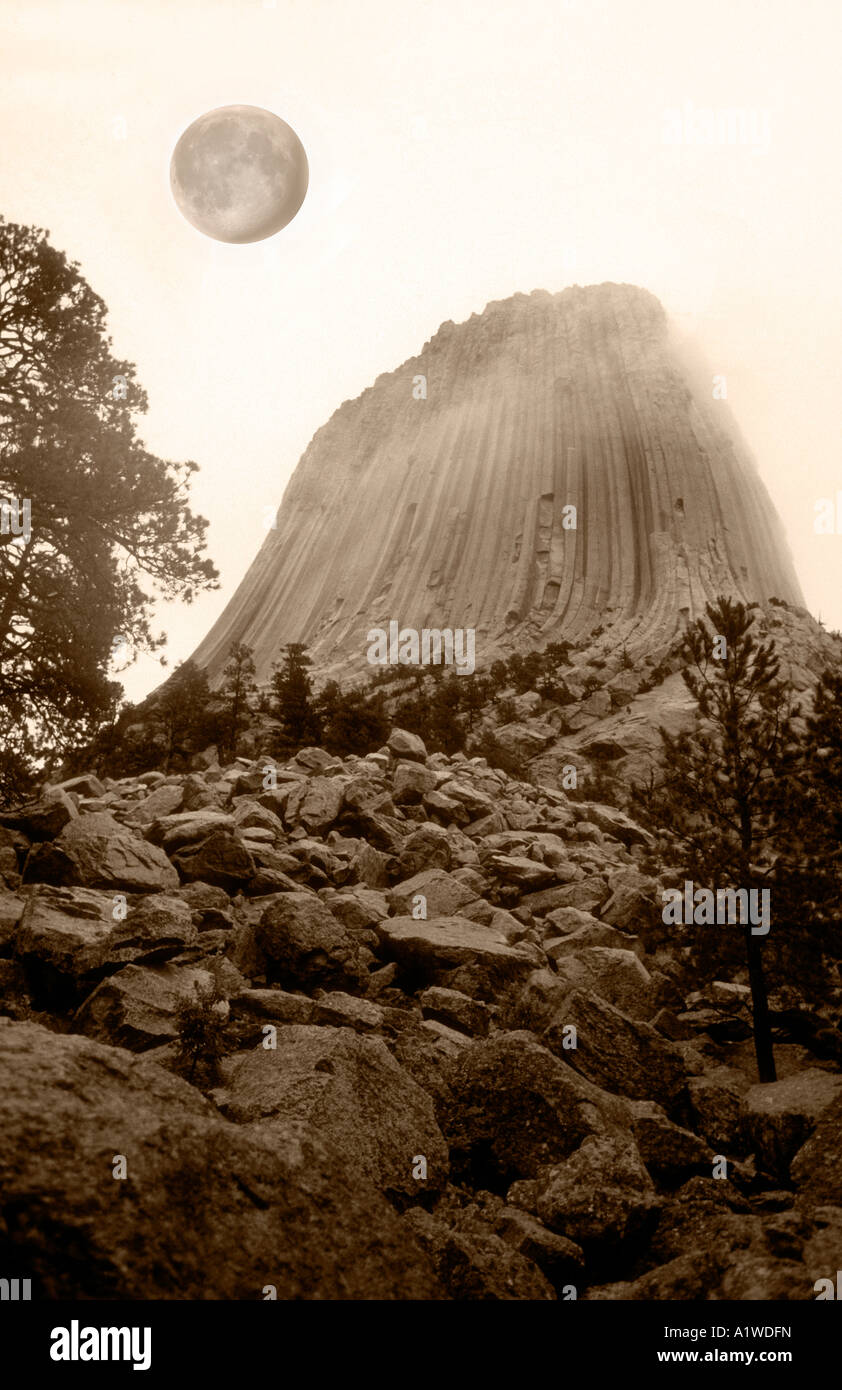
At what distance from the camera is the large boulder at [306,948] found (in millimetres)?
7363

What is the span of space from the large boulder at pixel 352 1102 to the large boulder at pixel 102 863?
3.83 metres

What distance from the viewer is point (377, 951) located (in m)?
8.57

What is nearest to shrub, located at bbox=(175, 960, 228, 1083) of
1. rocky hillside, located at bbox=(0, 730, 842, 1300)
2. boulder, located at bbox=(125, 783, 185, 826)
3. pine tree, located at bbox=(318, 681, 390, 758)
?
rocky hillside, located at bbox=(0, 730, 842, 1300)

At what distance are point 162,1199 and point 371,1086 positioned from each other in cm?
245

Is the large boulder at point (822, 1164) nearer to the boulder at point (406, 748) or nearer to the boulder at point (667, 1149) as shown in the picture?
the boulder at point (667, 1149)

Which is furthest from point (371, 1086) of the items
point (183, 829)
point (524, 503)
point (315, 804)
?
point (524, 503)

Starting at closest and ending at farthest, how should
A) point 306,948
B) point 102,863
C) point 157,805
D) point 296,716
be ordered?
point 306,948 → point 102,863 → point 157,805 → point 296,716

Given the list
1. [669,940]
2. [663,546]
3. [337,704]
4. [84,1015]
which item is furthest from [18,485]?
[663,546]

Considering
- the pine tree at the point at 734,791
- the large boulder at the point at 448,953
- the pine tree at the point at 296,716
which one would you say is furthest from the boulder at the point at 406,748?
the large boulder at the point at 448,953

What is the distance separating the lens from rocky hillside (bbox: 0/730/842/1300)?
2.83 metres

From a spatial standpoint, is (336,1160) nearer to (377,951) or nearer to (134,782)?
(377,951)

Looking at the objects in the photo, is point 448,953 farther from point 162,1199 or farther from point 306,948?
point 162,1199

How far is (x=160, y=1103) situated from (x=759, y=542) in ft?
229

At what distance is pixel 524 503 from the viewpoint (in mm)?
66375
